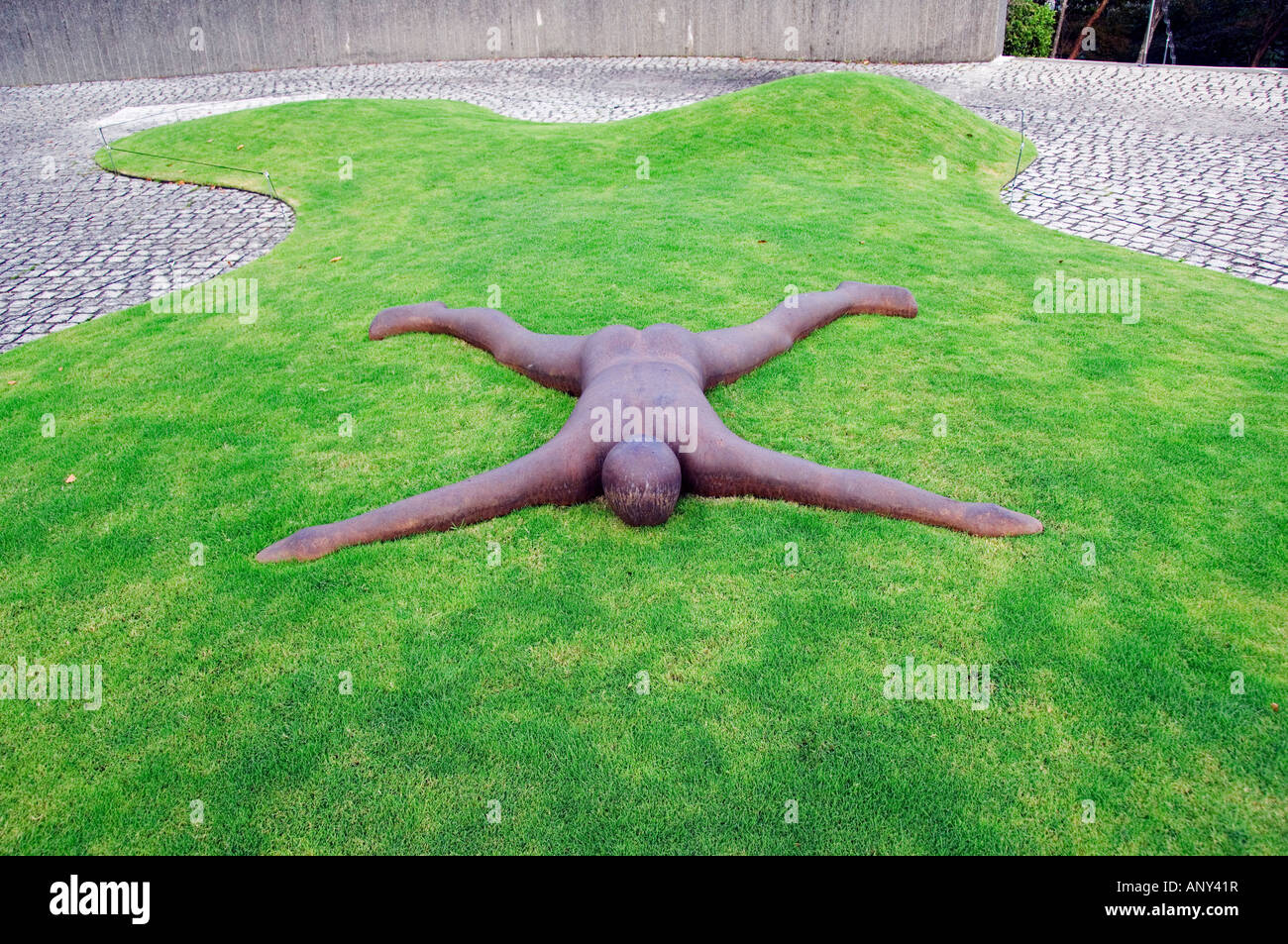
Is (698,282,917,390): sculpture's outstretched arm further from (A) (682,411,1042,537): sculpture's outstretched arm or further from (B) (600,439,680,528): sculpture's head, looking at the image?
(B) (600,439,680,528): sculpture's head

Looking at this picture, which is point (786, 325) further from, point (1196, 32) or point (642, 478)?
point (1196, 32)

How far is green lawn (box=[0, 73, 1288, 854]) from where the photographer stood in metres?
2.91

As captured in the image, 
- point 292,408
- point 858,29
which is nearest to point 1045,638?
point 292,408

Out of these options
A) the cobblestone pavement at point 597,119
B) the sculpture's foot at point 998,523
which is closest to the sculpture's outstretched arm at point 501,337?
the sculpture's foot at point 998,523

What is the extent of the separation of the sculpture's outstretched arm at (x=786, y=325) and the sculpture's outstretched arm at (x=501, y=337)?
93 centimetres

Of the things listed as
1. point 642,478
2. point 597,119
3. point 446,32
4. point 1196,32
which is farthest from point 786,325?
point 1196,32

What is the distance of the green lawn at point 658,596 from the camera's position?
2.91 metres

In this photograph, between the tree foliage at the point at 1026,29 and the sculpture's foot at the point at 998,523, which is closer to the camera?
the sculpture's foot at the point at 998,523

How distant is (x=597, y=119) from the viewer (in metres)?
14.8

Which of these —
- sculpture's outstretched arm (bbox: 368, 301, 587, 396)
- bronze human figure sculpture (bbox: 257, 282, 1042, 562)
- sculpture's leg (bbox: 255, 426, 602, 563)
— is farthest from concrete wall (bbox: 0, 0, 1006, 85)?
sculpture's leg (bbox: 255, 426, 602, 563)

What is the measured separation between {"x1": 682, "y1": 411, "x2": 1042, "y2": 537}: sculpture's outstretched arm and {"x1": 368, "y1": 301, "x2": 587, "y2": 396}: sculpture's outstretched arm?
135 cm

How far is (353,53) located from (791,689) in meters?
23.1

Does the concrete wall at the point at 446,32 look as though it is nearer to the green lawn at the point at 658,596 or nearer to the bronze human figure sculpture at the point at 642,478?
the green lawn at the point at 658,596
